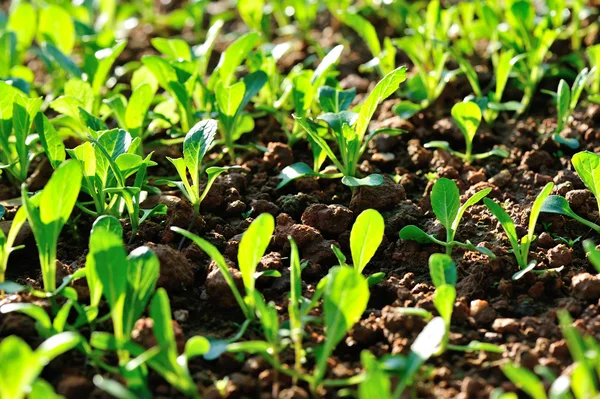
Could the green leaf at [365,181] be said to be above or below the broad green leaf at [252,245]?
below

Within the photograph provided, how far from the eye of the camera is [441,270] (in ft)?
6.30

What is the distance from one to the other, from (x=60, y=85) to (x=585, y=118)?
2142 mm

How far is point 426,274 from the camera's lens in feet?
7.25

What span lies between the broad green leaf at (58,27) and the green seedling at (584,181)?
227 cm

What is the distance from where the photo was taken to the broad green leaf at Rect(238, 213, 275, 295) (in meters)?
1.91

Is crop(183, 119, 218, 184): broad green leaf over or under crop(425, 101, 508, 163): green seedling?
over

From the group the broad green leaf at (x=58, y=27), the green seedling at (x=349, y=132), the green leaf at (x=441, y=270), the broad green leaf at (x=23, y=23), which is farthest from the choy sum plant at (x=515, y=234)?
the broad green leaf at (x=23, y=23)

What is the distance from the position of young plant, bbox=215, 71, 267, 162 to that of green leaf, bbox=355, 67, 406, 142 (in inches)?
16.0

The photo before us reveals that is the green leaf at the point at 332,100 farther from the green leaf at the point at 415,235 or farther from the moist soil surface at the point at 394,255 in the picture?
the green leaf at the point at 415,235

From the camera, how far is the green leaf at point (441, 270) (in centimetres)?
191

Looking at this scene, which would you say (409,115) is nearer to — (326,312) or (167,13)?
(326,312)

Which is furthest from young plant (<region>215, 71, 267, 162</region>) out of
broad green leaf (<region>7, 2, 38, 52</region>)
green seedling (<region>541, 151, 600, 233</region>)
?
broad green leaf (<region>7, 2, 38, 52</region>)

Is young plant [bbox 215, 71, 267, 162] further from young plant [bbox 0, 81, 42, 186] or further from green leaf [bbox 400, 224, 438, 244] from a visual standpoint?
green leaf [bbox 400, 224, 438, 244]

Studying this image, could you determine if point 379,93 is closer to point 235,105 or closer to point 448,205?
A: point 448,205
